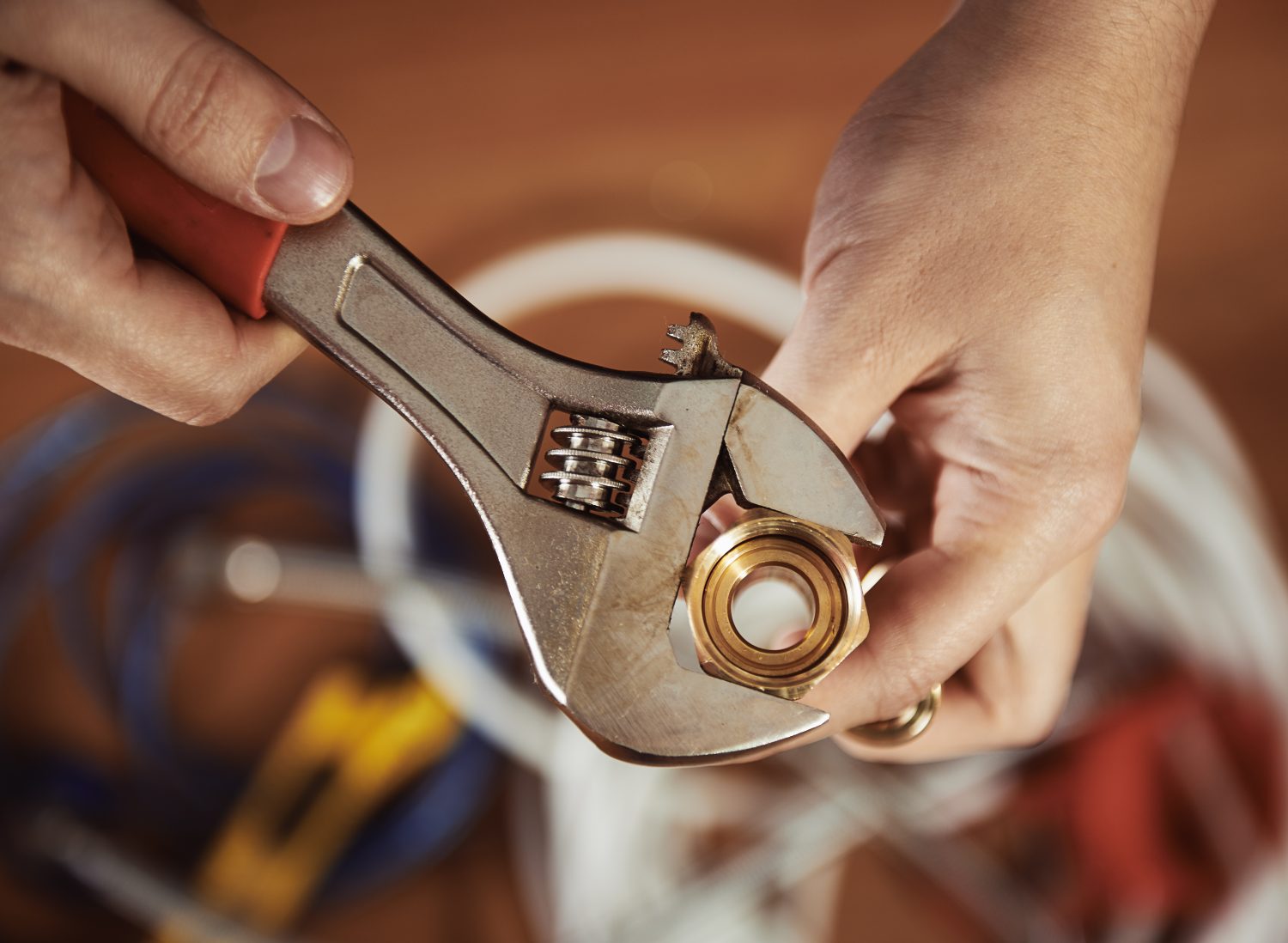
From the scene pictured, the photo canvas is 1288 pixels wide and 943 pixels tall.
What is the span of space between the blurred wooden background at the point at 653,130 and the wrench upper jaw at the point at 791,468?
0.55 metres

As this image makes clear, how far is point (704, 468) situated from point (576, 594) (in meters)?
0.07

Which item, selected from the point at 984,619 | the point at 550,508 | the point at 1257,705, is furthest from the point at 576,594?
the point at 1257,705

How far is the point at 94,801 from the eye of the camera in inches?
34.5

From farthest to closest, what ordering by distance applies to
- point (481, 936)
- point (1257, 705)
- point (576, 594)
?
point (481, 936), point (1257, 705), point (576, 594)

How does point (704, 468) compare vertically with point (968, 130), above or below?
below

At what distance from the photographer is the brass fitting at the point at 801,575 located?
350 millimetres

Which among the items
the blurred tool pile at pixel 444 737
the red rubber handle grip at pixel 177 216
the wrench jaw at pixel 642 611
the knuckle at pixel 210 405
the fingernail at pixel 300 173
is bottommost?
the blurred tool pile at pixel 444 737

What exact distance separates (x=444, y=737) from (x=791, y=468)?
2.15ft

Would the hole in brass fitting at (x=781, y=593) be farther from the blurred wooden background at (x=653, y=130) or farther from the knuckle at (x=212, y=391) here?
the blurred wooden background at (x=653, y=130)

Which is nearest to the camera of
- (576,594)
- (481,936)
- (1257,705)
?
(576,594)

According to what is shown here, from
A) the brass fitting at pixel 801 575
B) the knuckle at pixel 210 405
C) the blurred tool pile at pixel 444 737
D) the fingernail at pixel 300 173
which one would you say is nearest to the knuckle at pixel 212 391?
the knuckle at pixel 210 405

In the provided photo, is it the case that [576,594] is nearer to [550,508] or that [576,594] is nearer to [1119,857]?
[550,508]

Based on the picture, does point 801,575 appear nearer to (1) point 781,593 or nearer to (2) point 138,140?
(1) point 781,593

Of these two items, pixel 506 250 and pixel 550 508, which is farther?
pixel 506 250
